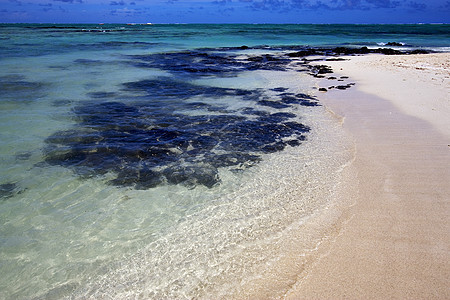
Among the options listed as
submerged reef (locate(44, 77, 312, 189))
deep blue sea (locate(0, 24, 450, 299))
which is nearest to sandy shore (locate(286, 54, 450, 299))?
deep blue sea (locate(0, 24, 450, 299))

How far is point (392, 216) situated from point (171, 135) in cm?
467

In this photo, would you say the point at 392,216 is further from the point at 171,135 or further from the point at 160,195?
the point at 171,135

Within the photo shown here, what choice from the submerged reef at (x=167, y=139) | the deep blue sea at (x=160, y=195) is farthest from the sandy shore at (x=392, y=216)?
the submerged reef at (x=167, y=139)

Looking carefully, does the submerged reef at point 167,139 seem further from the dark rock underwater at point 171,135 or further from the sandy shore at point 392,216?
the sandy shore at point 392,216

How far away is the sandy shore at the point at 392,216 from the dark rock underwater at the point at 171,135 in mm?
1758

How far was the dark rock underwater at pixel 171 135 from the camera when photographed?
16.9 ft

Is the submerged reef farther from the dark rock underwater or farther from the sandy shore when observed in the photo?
the sandy shore

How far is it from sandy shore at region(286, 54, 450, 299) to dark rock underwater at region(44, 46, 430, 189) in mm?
1758

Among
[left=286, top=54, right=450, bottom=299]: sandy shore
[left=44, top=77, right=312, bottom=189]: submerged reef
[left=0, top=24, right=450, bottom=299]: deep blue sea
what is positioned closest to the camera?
[left=286, top=54, right=450, bottom=299]: sandy shore

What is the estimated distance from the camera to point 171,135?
677 centimetres

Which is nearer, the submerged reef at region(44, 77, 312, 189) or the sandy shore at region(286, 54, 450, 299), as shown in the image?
the sandy shore at region(286, 54, 450, 299)

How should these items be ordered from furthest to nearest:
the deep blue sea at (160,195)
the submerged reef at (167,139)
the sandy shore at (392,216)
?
the submerged reef at (167,139)
the deep blue sea at (160,195)
the sandy shore at (392,216)

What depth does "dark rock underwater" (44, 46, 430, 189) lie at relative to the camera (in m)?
5.15

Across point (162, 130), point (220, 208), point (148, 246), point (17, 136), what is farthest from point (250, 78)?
point (148, 246)
